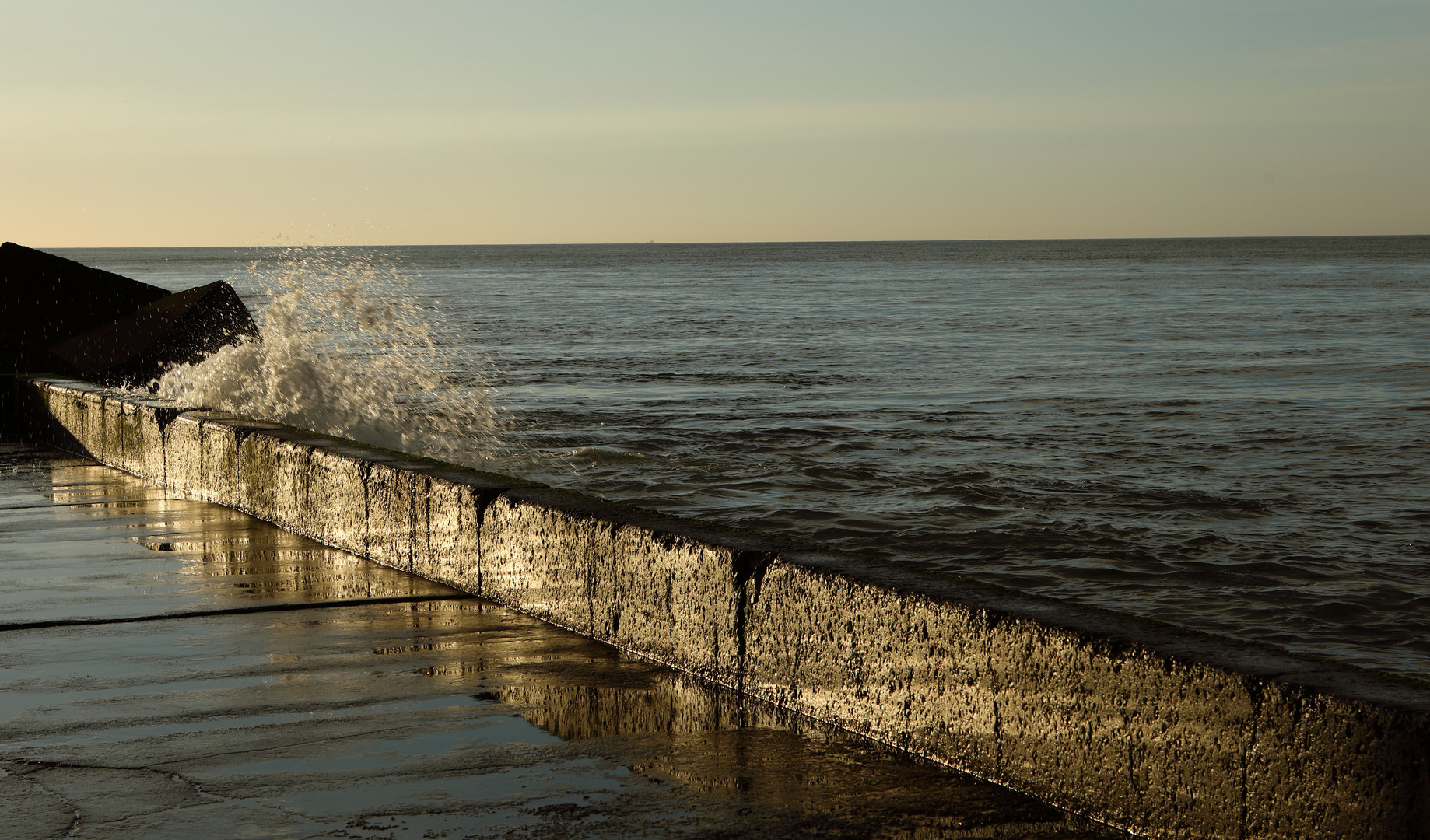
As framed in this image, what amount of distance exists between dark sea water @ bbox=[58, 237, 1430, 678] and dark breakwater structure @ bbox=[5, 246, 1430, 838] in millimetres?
2937

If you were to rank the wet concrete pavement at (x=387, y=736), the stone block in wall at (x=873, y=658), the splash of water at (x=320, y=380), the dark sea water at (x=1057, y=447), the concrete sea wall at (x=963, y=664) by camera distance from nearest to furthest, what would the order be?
the concrete sea wall at (x=963, y=664) → the wet concrete pavement at (x=387, y=736) → the stone block in wall at (x=873, y=658) → the dark sea water at (x=1057, y=447) → the splash of water at (x=320, y=380)

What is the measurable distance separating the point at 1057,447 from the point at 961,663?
26.5ft

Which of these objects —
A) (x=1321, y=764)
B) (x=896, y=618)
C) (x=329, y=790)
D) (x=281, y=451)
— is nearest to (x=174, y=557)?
(x=281, y=451)

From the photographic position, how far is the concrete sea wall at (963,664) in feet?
6.84

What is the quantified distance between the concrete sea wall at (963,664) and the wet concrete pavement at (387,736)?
0.09 m

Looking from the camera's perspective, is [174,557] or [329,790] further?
[174,557]

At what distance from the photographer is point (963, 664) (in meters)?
2.70

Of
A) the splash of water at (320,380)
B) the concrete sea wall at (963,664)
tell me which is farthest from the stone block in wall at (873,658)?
the splash of water at (320,380)

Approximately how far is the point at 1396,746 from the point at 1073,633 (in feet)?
2.07

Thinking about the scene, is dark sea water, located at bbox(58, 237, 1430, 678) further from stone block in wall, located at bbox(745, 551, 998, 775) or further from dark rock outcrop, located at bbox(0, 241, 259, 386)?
stone block in wall, located at bbox(745, 551, 998, 775)

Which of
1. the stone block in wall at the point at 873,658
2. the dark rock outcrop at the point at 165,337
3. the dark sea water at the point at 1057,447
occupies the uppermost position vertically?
the dark rock outcrop at the point at 165,337

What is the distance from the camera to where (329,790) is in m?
2.55

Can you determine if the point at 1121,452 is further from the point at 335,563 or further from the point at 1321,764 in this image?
the point at 1321,764

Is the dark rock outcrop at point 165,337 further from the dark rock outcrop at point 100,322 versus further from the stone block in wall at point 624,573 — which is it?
the stone block in wall at point 624,573
